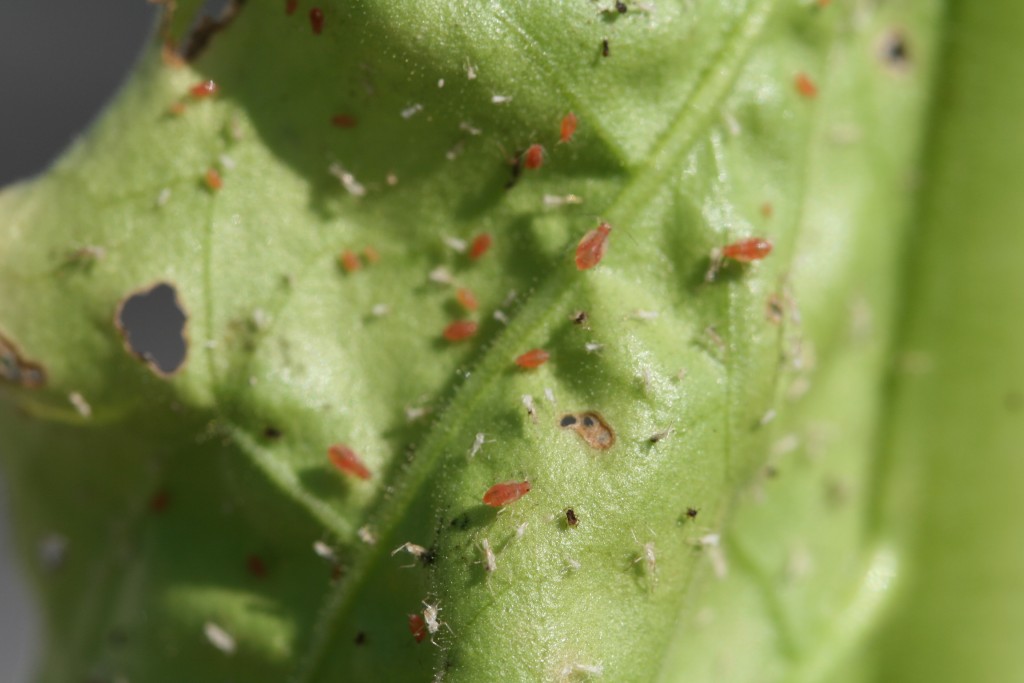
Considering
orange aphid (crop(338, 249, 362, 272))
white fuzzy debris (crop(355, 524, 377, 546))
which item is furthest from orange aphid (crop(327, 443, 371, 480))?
orange aphid (crop(338, 249, 362, 272))

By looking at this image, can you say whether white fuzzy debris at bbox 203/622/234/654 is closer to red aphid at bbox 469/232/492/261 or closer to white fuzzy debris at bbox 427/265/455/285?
white fuzzy debris at bbox 427/265/455/285

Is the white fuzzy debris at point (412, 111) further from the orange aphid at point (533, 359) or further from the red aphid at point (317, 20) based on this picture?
the orange aphid at point (533, 359)

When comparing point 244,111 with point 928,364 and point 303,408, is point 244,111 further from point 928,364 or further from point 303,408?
point 928,364

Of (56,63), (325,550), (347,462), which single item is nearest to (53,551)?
(325,550)

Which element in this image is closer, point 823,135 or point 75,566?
point 823,135

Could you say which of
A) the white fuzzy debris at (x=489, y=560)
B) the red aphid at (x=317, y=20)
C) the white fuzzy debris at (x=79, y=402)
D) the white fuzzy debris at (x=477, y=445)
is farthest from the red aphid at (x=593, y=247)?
the white fuzzy debris at (x=79, y=402)

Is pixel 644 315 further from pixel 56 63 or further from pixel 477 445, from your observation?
pixel 56 63

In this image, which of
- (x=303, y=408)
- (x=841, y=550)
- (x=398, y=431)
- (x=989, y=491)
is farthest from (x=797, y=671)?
(x=303, y=408)
